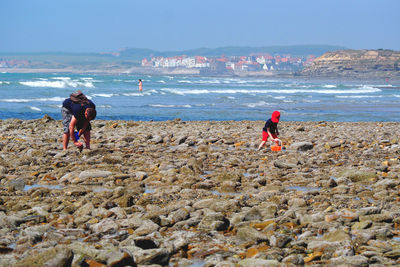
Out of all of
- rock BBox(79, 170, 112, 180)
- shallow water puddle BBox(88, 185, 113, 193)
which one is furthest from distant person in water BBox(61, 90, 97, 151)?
shallow water puddle BBox(88, 185, 113, 193)

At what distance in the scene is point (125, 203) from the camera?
18.9ft

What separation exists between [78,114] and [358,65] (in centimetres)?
15130

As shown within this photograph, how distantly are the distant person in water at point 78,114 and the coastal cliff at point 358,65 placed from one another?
136321 millimetres

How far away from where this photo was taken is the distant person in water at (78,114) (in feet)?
29.1

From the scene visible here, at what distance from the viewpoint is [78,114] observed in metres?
8.95

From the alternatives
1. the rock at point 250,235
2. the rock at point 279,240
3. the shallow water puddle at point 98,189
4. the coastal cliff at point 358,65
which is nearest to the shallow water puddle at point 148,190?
the shallow water puddle at point 98,189

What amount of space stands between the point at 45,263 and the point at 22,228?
1.43 m

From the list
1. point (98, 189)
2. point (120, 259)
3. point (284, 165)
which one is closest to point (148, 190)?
point (98, 189)

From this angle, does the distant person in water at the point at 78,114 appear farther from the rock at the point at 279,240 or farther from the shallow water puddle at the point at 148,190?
the rock at the point at 279,240

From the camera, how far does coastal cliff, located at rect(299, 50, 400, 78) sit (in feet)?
466

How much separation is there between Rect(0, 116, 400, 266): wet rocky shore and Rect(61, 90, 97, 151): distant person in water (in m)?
0.44

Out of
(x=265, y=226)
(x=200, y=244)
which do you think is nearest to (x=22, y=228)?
(x=200, y=244)

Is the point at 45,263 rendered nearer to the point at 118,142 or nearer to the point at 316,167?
the point at 316,167

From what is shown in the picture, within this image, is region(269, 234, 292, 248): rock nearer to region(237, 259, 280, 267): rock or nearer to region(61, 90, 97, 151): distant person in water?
region(237, 259, 280, 267): rock
